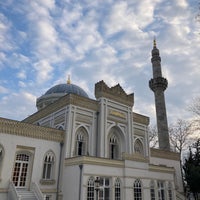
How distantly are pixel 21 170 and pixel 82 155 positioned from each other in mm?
4847

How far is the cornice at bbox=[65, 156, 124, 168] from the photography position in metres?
15.9

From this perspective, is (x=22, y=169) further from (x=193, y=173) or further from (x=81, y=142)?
(x=193, y=173)

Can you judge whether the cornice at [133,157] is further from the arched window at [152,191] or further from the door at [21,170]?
the door at [21,170]

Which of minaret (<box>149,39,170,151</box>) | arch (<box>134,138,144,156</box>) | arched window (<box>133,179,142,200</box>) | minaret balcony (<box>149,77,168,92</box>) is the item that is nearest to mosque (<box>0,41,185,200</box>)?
arched window (<box>133,179,142,200</box>)

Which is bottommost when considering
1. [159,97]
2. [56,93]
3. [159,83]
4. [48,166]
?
[48,166]

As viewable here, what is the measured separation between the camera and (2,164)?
1529cm

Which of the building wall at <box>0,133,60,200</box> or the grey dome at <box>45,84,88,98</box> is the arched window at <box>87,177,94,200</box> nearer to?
the building wall at <box>0,133,60,200</box>

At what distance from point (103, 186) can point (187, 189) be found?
709 inches

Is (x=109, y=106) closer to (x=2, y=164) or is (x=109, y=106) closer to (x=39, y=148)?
(x=39, y=148)

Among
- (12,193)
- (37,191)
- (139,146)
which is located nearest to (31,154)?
(37,191)

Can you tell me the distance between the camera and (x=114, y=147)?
911 inches

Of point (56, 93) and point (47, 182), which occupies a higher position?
point (56, 93)

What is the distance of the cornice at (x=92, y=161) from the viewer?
15859 millimetres

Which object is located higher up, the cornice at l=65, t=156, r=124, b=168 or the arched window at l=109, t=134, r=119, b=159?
the arched window at l=109, t=134, r=119, b=159
